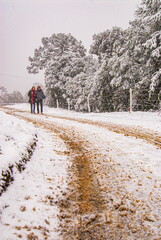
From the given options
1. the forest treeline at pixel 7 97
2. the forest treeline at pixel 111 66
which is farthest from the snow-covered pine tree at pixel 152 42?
the forest treeline at pixel 7 97

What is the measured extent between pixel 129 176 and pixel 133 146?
4.70 ft

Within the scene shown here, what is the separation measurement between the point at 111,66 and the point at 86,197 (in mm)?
13585

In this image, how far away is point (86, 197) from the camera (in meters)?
1.94

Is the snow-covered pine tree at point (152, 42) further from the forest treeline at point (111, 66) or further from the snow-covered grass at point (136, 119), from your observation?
the snow-covered grass at point (136, 119)

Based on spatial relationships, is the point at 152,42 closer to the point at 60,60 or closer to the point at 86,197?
the point at 86,197

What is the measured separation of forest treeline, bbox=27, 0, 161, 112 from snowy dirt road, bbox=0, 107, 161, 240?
7648mm

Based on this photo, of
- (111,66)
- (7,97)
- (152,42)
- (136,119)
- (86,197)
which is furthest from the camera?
(7,97)

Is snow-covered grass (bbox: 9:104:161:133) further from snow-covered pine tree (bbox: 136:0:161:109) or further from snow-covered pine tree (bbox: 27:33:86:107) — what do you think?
snow-covered pine tree (bbox: 27:33:86:107)

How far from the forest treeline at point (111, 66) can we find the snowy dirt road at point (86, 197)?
7648 millimetres

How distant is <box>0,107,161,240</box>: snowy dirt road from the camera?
1.44 meters

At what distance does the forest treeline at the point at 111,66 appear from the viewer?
10493mm

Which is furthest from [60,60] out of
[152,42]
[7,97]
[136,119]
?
[7,97]

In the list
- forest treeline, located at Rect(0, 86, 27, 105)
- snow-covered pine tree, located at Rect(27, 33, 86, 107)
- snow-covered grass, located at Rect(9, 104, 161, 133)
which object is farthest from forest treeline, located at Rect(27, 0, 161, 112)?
forest treeline, located at Rect(0, 86, 27, 105)

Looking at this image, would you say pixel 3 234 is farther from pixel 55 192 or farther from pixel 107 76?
pixel 107 76
